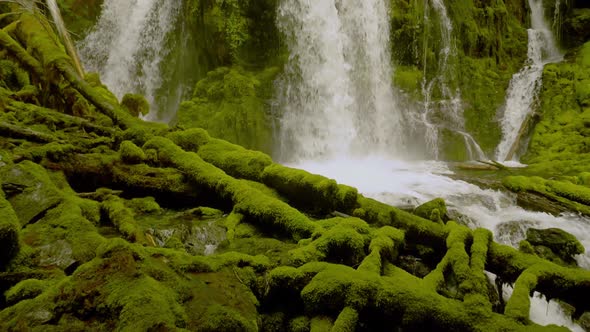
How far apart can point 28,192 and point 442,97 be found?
53.3 ft

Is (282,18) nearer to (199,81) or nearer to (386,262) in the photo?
(199,81)

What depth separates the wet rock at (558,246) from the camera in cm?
593

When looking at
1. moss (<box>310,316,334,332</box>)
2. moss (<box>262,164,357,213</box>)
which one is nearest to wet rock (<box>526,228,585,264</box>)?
moss (<box>262,164,357,213</box>)

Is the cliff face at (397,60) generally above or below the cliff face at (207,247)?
above

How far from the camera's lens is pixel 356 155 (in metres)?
15.6

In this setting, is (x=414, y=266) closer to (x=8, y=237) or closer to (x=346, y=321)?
(x=346, y=321)

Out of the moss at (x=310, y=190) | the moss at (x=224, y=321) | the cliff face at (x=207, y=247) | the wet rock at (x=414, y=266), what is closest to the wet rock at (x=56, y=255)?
the cliff face at (x=207, y=247)

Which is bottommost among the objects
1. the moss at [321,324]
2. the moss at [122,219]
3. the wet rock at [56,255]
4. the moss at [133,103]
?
the moss at [321,324]

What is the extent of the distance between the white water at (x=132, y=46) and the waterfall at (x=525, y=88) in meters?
15.3

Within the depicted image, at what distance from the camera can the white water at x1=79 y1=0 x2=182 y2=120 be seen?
15812 millimetres

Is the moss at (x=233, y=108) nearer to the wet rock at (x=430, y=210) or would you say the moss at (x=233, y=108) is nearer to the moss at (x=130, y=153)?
the moss at (x=130, y=153)

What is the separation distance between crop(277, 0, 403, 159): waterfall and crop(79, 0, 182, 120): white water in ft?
17.3

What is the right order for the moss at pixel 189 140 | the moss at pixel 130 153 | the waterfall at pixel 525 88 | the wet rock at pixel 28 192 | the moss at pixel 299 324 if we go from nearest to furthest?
1. the moss at pixel 299 324
2. the wet rock at pixel 28 192
3. the moss at pixel 130 153
4. the moss at pixel 189 140
5. the waterfall at pixel 525 88

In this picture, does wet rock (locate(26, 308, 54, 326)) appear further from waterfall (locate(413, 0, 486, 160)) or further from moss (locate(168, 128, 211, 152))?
waterfall (locate(413, 0, 486, 160))
